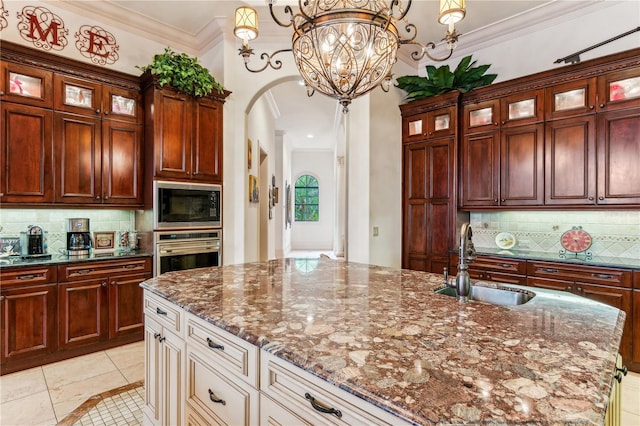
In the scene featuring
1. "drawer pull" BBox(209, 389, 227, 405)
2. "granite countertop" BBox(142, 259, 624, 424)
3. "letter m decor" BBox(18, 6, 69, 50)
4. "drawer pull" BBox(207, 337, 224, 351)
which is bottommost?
"drawer pull" BBox(209, 389, 227, 405)

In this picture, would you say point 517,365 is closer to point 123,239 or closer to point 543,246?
point 543,246

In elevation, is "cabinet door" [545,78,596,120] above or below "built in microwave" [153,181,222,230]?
above

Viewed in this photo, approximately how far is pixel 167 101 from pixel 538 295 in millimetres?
3466

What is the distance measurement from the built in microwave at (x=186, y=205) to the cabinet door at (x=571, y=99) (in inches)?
137

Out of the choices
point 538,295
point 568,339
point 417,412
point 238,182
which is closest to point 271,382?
point 417,412

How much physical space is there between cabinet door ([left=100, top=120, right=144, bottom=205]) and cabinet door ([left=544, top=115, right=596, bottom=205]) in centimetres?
413

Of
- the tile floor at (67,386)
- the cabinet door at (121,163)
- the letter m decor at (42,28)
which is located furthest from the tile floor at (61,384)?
the letter m decor at (42,28)

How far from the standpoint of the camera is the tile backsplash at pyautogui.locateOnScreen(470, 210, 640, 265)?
3041mm

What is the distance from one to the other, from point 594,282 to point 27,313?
4.68 meters

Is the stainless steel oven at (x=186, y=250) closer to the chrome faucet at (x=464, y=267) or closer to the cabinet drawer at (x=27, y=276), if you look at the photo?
the cabinet drawer at (x=27, y=276)

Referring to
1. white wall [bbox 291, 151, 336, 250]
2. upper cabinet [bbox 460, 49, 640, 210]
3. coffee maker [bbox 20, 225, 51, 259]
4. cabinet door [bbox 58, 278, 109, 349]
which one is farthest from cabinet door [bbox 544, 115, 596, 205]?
white wall [bbox 291, 151, 336, 250]

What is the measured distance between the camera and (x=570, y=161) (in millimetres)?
3064

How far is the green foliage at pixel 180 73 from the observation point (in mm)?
3176

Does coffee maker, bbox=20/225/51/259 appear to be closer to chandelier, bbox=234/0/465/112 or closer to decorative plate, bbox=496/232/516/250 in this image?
chandelier, bbox=234/0/465/112
